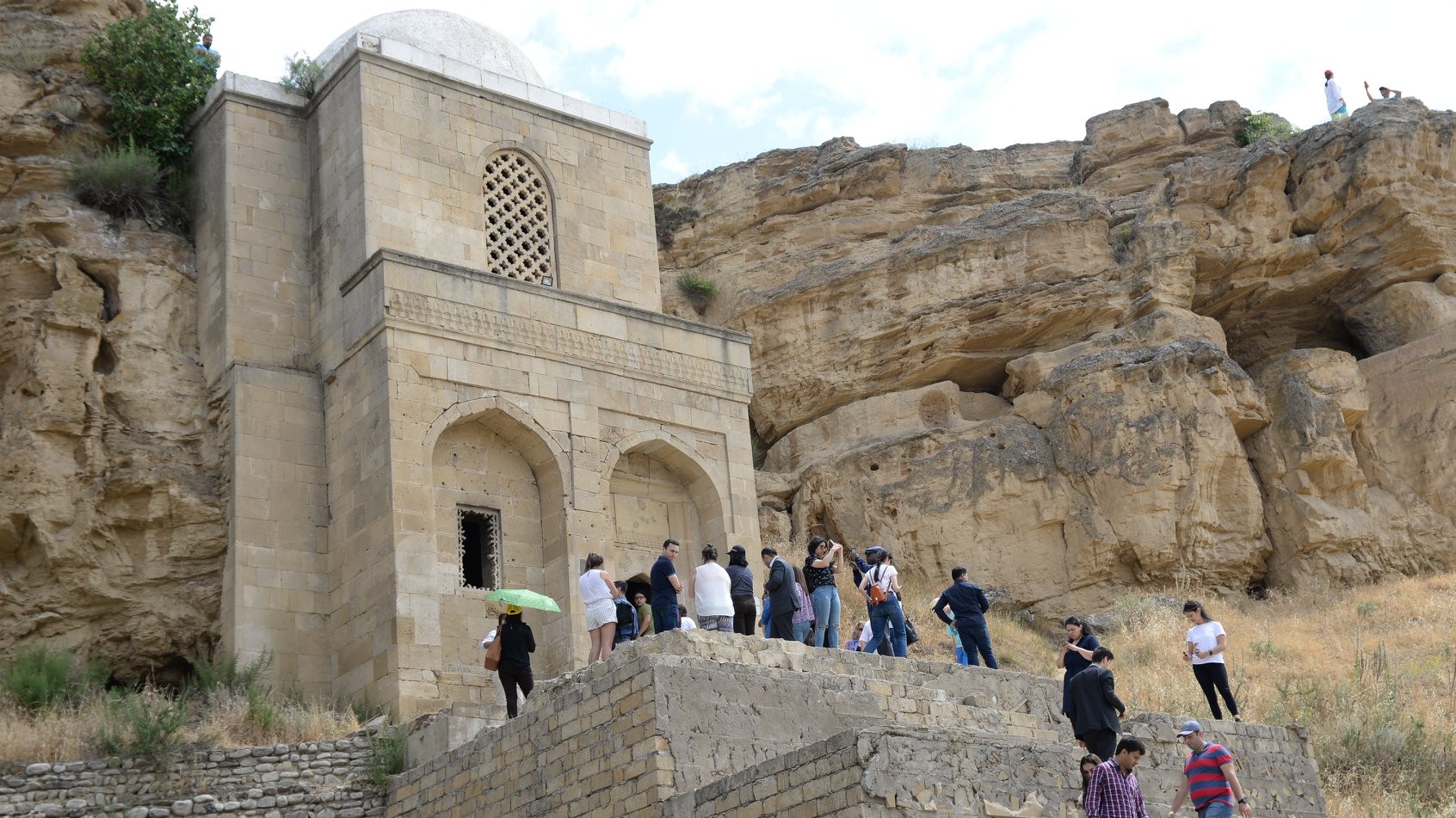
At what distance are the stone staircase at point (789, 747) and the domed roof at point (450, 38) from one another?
9.37m

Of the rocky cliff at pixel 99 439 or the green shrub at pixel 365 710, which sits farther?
the rocky cliff at pixel 99 439

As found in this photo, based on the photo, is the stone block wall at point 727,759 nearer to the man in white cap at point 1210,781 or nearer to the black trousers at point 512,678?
the black trousers at point 512,678

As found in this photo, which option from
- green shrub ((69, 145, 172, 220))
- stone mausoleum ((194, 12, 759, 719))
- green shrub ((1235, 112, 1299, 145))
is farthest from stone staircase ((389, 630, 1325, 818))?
green shrub ((1235, 112, 1299, 145))

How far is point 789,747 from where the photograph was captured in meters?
11.8

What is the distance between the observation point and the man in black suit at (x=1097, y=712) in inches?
450

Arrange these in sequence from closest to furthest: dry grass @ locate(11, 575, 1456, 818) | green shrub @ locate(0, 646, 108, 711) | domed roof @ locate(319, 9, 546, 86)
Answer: dry grass @ locate(11, 575, 1456, 818)
green shrub @ locate(0, 646, 108, 711)
domed roof @ locate(319, 9, 546, 86)

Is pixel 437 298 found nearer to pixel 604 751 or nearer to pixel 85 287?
pixel 85 287

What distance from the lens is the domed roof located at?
20.4 m

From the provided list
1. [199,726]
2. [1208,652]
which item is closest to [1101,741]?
[1208,652]

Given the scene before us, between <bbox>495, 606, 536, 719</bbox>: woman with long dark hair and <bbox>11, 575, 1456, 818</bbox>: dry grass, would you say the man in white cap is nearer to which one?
<bbox>11, 575, 1456, 818</bbox>: dry grass

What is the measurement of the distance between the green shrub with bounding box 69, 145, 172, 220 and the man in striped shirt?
1322 centimetres

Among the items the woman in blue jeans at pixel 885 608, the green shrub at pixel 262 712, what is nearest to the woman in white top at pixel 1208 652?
the woman in blue jeans at pixel 885 608

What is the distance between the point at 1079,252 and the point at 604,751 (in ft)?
53.9

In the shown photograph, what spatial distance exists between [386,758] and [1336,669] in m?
11.2
